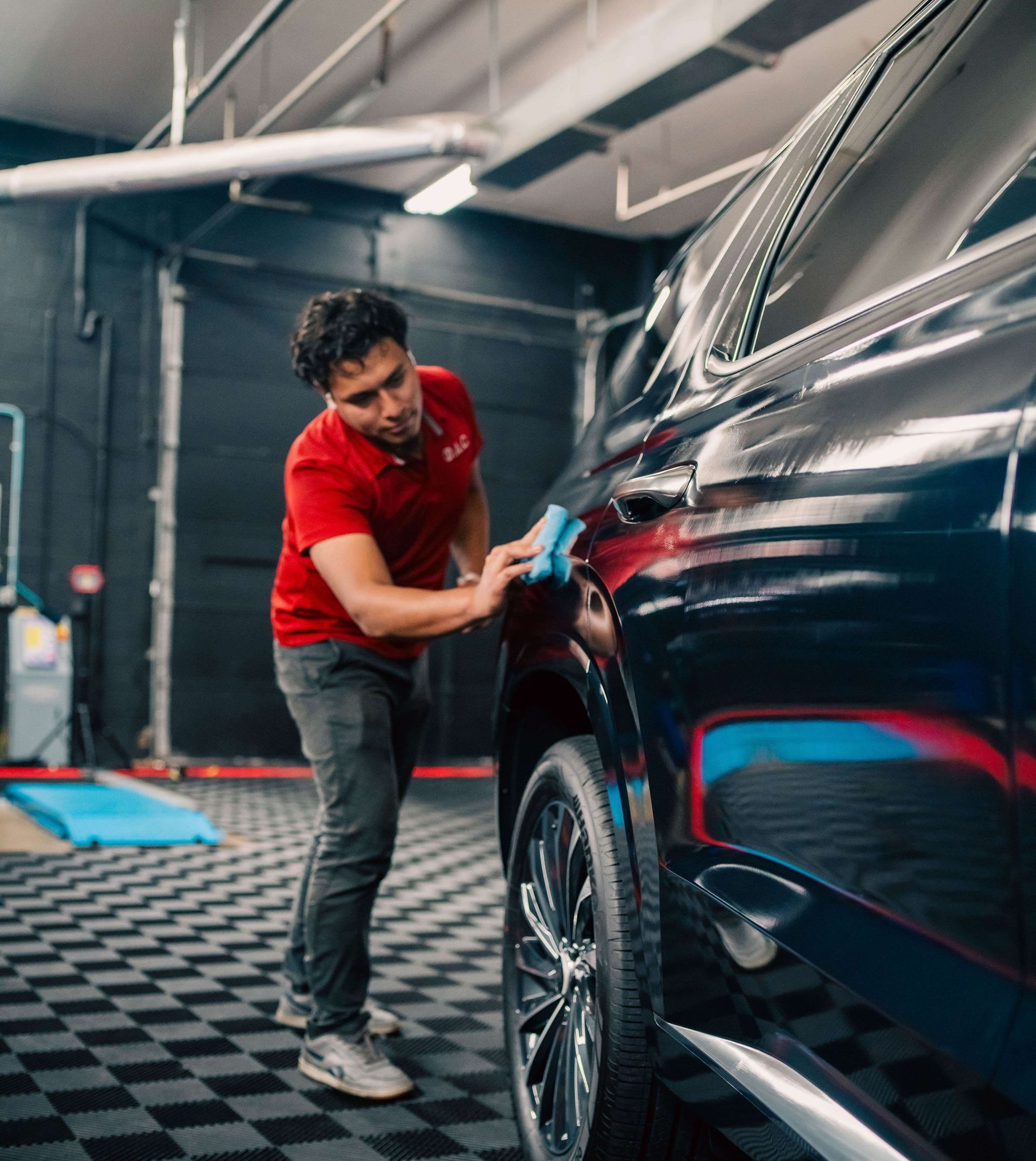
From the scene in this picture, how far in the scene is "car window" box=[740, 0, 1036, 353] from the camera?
1174 mm

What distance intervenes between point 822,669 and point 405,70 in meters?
8.54

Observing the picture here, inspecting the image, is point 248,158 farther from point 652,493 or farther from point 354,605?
point 652,493

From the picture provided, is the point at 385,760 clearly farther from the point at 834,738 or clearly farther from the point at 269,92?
the point at 269,92

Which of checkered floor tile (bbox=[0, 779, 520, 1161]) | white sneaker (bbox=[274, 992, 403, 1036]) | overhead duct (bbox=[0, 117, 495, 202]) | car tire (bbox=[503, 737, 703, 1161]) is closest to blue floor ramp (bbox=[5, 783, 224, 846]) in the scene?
checkered floor tile (bbox=[0, 779, 520, 1161])

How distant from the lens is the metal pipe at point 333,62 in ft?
21.7

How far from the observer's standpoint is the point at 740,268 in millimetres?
1623

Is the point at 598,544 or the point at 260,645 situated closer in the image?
the point at 598,544

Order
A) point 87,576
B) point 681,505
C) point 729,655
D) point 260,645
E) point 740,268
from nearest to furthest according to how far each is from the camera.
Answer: point 729,655 < point 681,505 < point 740,268 < point 87,576 < point 260,645

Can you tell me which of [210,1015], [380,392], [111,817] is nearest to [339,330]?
[380,392]

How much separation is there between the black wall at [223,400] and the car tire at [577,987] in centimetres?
835

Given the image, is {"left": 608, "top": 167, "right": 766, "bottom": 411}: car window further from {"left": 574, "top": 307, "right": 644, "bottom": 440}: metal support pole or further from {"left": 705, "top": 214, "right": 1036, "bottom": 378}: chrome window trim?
{"left": 574, "top": 307, "right": 644, "bottom": 440}: metal support pole

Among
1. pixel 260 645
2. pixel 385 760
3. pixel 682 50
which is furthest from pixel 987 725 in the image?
pixel 260 645

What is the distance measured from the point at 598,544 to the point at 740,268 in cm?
41

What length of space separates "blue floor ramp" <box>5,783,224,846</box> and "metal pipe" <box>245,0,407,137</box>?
427 cm
